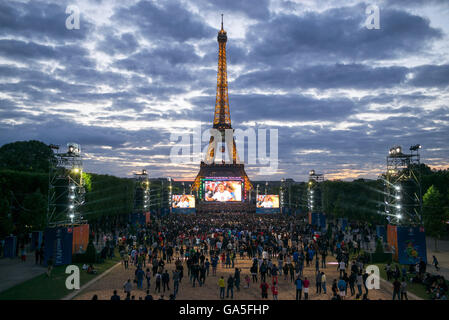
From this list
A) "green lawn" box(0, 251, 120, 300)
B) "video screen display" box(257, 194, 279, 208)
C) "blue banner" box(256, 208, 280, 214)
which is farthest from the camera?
"video screen display" box(257, 194, 279, 208)

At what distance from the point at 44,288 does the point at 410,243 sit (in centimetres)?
2199

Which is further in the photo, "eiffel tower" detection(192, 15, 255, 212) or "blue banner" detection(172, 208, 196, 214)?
"eiffel tower" detection(192, 15, 255, 212)

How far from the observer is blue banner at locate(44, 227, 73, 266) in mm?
21844

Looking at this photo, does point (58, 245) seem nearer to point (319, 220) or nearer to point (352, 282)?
point (352, 282)

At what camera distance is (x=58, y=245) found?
864 inches

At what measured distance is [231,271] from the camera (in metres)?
20.7

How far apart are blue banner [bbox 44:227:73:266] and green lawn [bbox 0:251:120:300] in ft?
3.78

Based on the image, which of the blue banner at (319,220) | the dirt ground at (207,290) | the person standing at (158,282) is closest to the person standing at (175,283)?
the dirt ground at (207,290)

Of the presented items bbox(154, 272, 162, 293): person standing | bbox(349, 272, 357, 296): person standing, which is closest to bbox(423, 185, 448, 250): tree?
bbox(349, 272, 357, 296): person standing

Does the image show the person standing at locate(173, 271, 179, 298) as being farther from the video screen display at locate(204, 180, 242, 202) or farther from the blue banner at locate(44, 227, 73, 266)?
the video screen display at locate(204, 180, 242, 202)

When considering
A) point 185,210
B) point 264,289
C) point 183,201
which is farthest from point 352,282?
point 183,201

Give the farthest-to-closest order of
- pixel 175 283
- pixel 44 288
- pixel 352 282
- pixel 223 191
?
1. pixel 223 191
2. pixel 44 288
3. pixel 352 282
4. pixel 175 283
